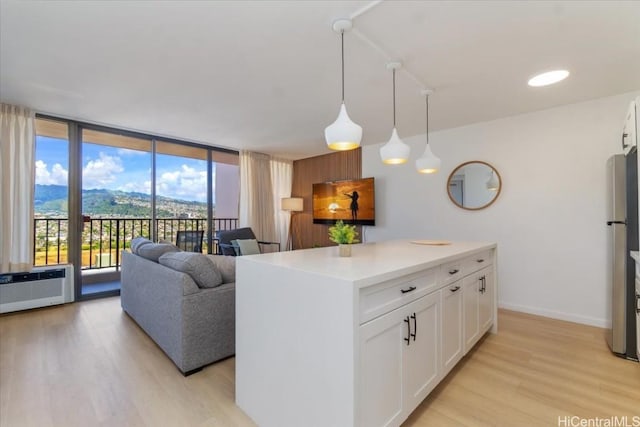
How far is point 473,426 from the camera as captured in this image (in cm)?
153

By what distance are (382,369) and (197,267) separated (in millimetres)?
1474

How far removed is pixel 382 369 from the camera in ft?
4.24

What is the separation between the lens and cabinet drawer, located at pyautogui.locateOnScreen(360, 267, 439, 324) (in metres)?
1.21

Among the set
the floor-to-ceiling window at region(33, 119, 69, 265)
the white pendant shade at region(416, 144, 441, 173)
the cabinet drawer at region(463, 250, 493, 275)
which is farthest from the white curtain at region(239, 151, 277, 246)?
the cabinet drawer at region(463, 250, 493, 275)

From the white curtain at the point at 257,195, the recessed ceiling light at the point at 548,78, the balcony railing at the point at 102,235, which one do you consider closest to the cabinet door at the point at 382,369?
the recessed ceiling light at the point at 548,78

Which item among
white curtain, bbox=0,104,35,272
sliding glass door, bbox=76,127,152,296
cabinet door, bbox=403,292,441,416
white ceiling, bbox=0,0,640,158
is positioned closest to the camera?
cabinet door, bbox=403,292,441,416

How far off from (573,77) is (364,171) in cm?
295

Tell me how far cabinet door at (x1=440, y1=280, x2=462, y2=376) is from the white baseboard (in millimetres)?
1971

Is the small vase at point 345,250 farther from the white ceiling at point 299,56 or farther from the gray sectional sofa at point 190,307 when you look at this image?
the white ceiling at point 299,56

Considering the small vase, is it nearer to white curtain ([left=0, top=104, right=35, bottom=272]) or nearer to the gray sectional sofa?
the gray sectional sofa

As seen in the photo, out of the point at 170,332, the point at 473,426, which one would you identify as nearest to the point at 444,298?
the point at 473,426

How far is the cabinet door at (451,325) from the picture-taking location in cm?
181

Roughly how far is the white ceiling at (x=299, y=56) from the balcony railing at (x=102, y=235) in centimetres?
169

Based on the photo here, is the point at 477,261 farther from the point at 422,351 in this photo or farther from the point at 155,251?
the point at 155,251
